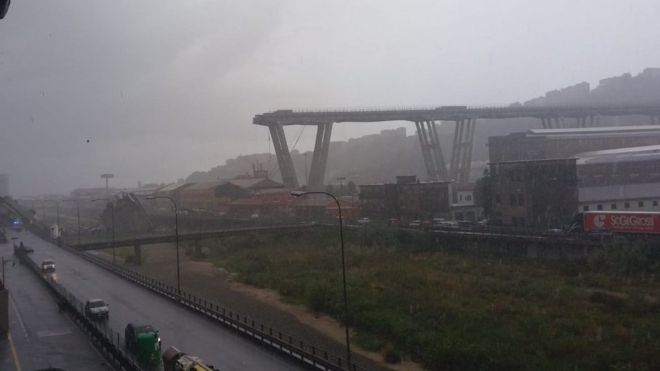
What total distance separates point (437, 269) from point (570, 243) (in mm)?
4267

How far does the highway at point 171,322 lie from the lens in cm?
938

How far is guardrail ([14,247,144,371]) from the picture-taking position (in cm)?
905

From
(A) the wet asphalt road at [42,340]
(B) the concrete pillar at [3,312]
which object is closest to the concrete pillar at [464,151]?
(A) the wet asphalt road at [42,340]

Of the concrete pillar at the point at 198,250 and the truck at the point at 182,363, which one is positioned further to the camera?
the concrete pillar at the point at 198,250

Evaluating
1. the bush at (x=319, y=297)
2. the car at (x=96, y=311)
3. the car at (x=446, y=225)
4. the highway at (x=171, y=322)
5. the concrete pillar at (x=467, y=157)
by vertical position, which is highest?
the concrete pillar at (x=467, y=157)

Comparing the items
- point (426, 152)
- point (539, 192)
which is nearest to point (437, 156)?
point (426, 152)

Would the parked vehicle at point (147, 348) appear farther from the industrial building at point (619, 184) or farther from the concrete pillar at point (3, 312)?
the industrial building at point (619, 184)

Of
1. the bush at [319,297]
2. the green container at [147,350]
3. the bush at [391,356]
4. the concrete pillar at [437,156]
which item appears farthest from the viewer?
the concrete pillar at [437,156]

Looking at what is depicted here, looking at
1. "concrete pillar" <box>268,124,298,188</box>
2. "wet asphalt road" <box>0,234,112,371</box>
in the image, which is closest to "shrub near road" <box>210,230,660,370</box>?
"wet asphalt road" <box>0,234,112,371</box>

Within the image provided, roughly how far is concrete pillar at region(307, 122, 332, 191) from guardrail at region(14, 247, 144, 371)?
937 inches

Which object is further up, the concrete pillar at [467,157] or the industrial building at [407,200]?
the concrete pillar at [467,157]

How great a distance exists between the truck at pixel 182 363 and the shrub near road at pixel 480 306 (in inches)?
186

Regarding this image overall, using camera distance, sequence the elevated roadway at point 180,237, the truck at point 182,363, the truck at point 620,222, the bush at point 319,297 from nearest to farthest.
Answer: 1. the truck at point 182,363
2. the bush at point 319,297
3. the truck at point 620,222
4. the elevated roadway at point 180,237

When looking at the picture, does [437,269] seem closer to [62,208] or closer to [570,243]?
[570,243]
